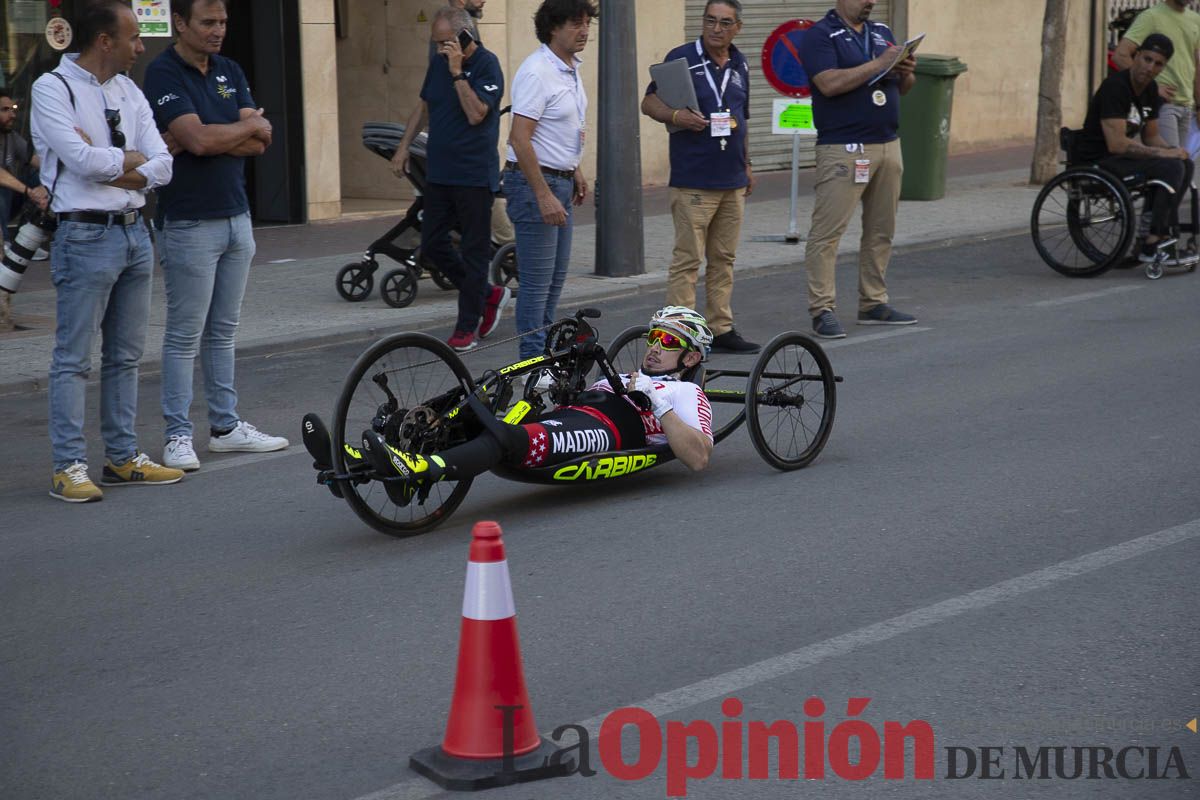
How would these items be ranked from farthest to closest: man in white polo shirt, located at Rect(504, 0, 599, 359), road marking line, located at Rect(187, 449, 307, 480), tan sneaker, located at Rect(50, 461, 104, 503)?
man in white polo shirt, located at Rect(504, 0, 599, 359) < road marking line, located at Rect(187, 449, 307, 480) < tan sneaker, located at Rect(50, 461, 104, 503)

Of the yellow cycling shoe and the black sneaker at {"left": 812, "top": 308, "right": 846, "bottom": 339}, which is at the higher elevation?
the yellow cycling shoe

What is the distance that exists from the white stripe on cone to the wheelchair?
30.3 feet

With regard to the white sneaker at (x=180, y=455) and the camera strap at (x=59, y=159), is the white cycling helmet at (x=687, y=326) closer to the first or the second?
the white sneaker at (x=180, y=455)

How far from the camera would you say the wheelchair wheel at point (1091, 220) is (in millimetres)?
12188

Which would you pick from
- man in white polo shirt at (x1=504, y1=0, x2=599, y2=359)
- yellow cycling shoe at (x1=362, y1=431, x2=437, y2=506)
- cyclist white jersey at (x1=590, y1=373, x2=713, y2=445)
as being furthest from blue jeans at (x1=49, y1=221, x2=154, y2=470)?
man in white polo shirt at (x1=504, y1=0, x2=599, y2=359)

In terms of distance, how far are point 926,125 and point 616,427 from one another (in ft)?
37.5

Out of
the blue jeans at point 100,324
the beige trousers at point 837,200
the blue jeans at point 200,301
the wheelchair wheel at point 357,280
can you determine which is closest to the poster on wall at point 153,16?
the wheelchair wheel at point 357,280

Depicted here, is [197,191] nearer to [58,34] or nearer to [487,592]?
[487,592]

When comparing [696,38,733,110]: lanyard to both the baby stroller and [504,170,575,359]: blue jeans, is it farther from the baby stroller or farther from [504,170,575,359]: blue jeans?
the baby stroller

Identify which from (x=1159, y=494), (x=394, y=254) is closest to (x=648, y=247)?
(x=394, y=254)

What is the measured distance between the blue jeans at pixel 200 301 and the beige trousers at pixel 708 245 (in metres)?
2.92

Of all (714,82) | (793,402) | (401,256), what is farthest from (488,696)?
(401,256)

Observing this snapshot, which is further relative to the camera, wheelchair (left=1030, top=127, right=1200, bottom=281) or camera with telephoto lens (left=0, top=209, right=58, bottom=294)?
wheelchair (left=1030, top=127, right=1200, bottom=281)

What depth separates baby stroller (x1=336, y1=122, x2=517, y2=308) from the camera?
37.6ft
